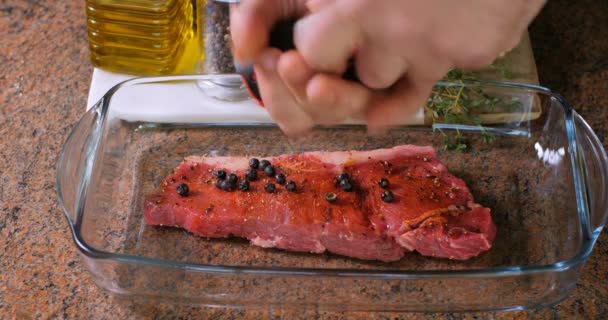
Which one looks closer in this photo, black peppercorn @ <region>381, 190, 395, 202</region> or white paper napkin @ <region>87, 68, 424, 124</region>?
black peppercorn @ <region>381, 190, 395, 202</region>

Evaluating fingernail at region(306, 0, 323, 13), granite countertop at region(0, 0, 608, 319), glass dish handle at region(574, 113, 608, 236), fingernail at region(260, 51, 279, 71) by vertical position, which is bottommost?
granite countertop at region(0, 0, 608, 319)

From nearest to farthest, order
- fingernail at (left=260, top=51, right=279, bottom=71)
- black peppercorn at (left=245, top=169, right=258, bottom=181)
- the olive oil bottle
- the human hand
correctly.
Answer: the human hand, fingernail at (left=260, top=51, right=279, bottom=71), black peppercorn at (left=245, top=169, right=258, bottom=181), the olive oil bottle

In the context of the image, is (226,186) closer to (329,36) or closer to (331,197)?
(331,197)

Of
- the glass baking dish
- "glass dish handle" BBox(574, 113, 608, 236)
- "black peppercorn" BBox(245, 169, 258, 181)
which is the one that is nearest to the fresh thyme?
the glass baking dish

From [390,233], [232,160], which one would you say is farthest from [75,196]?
[390,233]

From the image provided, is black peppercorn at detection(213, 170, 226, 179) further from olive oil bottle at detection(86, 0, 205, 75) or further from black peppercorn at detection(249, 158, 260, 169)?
olive oil bottle at detection(86, 0, 205, 75)

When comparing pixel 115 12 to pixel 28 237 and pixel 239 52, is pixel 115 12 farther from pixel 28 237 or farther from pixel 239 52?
pixel 239 52
